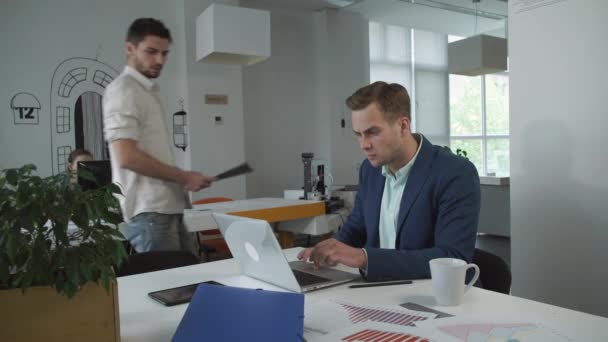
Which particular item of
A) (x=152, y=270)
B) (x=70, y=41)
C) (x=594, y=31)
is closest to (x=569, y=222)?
(x=594, y=31)

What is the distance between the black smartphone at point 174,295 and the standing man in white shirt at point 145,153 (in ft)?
2.20

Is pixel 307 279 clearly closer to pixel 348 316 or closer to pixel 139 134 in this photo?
pixel 348 316

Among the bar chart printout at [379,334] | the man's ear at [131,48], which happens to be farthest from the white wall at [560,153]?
the man's ear at [131,48]

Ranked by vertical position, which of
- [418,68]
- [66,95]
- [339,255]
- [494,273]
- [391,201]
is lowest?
[494,273]

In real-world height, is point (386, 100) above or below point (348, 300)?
above

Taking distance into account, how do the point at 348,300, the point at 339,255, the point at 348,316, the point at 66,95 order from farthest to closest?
the point at 66,95
the point at 339,255
the point at 348,300
the point at 348,316

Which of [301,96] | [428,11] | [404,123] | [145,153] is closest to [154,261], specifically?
[145,153]

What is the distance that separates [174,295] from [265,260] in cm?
27

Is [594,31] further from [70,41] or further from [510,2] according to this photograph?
[70,41]

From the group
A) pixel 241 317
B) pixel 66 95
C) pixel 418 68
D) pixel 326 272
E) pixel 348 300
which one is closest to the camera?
pixel 241 317

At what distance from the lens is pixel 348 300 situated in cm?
125

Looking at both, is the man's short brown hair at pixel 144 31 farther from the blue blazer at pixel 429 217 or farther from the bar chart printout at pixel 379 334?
the bar chart printout at pixel 379 334

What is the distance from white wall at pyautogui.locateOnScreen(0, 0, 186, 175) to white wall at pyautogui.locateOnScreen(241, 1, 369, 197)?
1.86m

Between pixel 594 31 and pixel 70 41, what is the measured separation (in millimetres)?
4682
